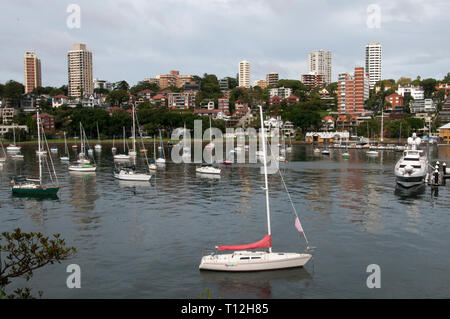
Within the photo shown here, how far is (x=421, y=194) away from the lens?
5719 centimetres

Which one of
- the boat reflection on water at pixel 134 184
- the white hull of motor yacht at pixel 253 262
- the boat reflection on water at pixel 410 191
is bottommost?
the white hull of motor yacht at pixel 253 262

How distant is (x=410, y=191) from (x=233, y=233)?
34187 mm

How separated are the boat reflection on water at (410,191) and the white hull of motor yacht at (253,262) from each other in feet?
109

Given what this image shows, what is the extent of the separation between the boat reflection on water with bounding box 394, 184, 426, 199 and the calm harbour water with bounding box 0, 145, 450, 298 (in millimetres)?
527

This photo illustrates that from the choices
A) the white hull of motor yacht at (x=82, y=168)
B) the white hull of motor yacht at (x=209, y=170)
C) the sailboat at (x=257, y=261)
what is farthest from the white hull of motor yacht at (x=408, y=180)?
the white hull of motor yacht at (x=82, y=168)

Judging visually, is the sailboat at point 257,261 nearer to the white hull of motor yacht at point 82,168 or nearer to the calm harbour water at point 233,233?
the calm harbour water at point 233,233

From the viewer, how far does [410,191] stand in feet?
196

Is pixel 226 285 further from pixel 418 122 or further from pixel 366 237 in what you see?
pixel 418 122

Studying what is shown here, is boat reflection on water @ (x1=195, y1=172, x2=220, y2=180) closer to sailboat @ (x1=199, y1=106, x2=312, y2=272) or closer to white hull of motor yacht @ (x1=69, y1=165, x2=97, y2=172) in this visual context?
white hull of motor yacht @ (x1=69, y1=165, x2=97, y2=172)

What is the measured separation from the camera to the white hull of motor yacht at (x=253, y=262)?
92.1 ft

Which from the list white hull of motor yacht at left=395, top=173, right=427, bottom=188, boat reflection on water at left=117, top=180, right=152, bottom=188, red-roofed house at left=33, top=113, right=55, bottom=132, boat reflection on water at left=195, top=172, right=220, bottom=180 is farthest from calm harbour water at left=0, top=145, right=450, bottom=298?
red-roofed house at left=33, top=113, right=55, bottom=132

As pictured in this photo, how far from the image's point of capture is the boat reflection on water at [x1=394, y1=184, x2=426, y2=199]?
56.5 meters

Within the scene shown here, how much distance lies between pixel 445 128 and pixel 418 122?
1274cm

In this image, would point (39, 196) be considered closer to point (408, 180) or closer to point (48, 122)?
point (408, 180)
